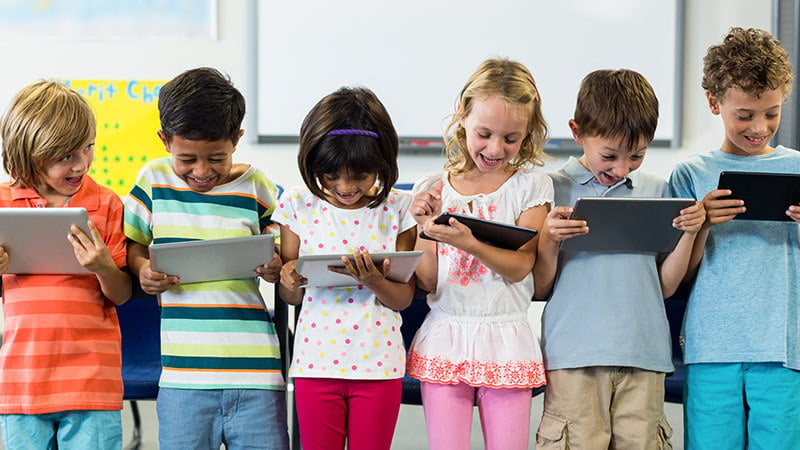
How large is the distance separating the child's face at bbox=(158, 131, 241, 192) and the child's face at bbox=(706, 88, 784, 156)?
3.74 feet

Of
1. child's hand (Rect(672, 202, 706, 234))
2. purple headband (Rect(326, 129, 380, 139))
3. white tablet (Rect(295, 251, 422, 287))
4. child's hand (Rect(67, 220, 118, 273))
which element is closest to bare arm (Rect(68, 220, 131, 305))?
child's hand (Rect(67, 220, 118, 273))

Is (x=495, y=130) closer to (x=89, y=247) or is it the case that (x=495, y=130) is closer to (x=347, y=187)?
(x=347, y=187)

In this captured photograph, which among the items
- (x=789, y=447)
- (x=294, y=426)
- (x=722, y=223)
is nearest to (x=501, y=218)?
(x=722, y=223)

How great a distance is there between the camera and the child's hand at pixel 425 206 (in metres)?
1.78

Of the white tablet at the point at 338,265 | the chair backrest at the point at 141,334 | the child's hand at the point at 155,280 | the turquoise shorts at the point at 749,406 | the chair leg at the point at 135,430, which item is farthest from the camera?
the chair leg at the point at 135,430

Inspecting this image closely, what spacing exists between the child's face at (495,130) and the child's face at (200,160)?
1.76ft

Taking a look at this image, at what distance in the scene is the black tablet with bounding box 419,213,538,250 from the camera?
65.5 inches

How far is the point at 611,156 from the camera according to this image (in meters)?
1.87

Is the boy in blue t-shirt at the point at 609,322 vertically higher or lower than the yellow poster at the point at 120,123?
lower

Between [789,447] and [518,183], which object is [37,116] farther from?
[789,447]

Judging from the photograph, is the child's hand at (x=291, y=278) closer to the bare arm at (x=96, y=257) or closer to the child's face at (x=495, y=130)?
the bare arm at (x=96, y=257)

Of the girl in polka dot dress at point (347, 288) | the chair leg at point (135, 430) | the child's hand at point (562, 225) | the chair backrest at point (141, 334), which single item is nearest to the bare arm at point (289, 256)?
the girl in polka dot dress at point (347, 288)

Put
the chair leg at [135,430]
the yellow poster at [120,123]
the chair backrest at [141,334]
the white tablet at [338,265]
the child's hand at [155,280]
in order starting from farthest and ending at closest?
the yellow poster at [120,123] < the chair leg at [135,430] < the chair backrest at [141,334] < the child's hand at [155,280] < the white tablet at [338,265]

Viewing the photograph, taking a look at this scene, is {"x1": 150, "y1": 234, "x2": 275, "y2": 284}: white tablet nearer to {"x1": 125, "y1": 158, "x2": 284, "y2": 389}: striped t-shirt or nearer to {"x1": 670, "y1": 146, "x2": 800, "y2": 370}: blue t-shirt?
{"x1": 125, "y1": 158, "x2": 284, "y2": 389}: striped t-shirt
